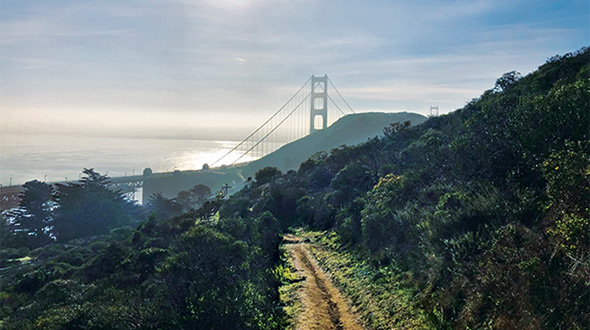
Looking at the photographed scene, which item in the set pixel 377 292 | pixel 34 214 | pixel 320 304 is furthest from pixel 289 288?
pixel 34 214

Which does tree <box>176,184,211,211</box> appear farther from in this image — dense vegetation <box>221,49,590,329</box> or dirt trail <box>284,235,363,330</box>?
dirt trail <box>284,235,363,330</box>

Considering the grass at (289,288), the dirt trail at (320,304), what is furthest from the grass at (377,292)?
the grass at (289,288)

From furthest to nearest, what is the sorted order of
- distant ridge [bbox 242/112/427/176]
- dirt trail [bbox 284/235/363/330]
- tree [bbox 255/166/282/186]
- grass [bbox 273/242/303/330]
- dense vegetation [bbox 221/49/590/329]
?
distant ridge [bbox 242/112/427/176] → tree [bbox 255/166/282/186] → grass [bbox 273/242/303/330] → dirt trail [bbox 284/235/363/330] → dense vegetation [bbox 221/49/590/329]

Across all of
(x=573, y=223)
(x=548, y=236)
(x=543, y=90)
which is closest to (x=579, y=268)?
(x=573, y=223)

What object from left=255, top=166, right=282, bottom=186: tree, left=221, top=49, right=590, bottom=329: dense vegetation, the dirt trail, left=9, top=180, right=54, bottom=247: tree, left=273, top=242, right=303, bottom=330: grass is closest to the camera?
left=221, top=49, right=590, bottom=329: dense vegetation

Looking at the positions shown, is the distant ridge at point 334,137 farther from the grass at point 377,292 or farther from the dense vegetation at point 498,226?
the dense vegetation at point 498,226

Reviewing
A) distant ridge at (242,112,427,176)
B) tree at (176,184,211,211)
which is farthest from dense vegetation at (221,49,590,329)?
distant ridge at (242,112,427,176)
